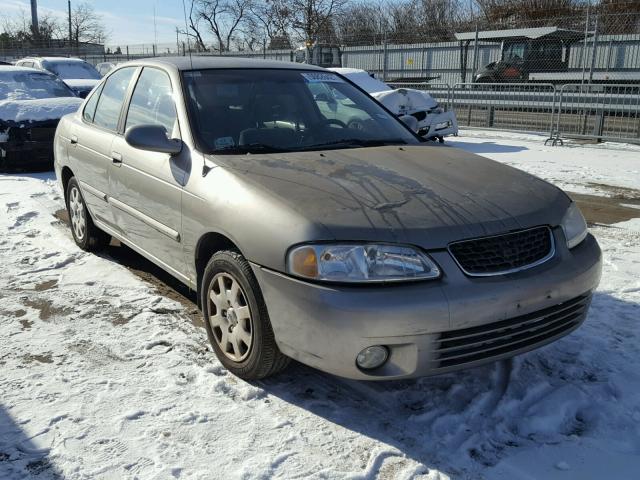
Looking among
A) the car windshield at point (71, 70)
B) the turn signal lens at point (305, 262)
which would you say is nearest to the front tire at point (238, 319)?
the turn signal lens at point (305, 262)

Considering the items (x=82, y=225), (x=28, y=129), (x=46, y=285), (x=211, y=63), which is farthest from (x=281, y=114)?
(x=28, y=129)

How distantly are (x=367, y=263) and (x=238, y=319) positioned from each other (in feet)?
2.72

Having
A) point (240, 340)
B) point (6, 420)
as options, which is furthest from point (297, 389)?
point (6, 420)

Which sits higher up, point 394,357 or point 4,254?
point 394,357

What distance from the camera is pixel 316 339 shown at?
268 centimetres

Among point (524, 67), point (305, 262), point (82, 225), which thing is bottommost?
point (82, 225)

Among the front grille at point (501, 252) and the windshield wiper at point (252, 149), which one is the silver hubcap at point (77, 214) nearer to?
the windshield wiper at point (252, 149)

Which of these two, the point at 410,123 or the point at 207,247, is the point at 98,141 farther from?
the point at 410,123

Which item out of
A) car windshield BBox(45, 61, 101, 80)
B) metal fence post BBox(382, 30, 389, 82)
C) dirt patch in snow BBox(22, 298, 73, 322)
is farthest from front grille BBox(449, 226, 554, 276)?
metal fence post BBox(382, 30, 389, 82)

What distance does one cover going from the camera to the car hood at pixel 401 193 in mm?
2734

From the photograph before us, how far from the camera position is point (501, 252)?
9.27ft

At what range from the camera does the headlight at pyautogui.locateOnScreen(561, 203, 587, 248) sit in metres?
3.20

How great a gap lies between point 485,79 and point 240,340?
18.6m

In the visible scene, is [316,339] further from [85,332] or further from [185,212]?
[85,332]
